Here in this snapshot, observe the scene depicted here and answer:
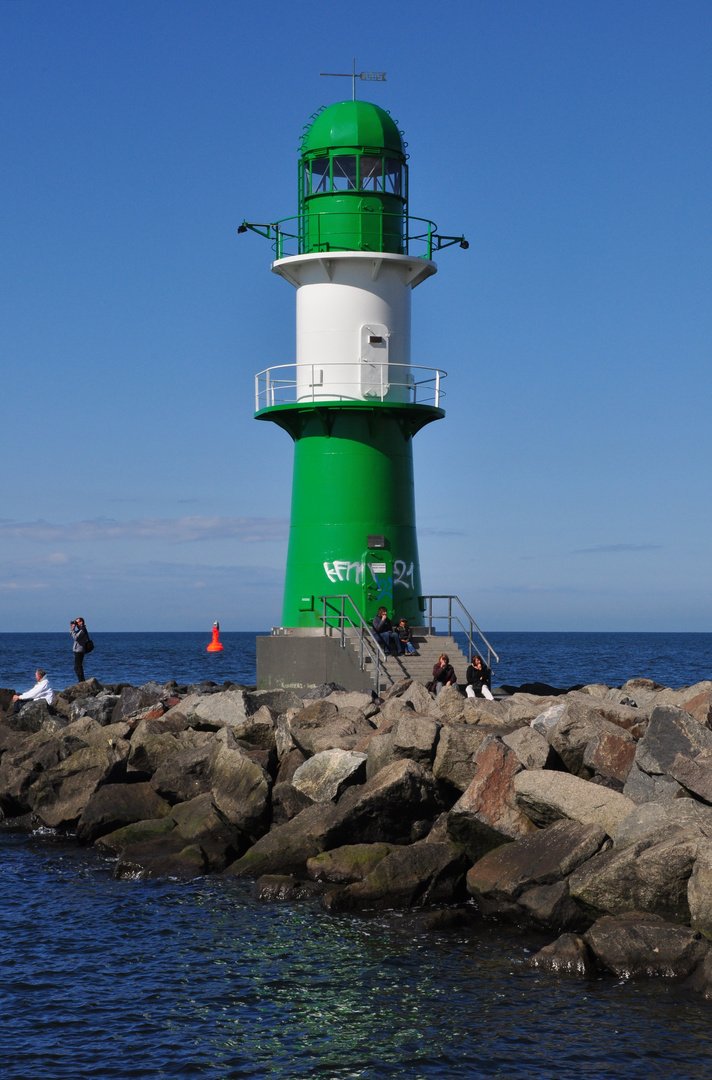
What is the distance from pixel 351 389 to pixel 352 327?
1.25 metres

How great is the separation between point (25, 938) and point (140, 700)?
1035 cm

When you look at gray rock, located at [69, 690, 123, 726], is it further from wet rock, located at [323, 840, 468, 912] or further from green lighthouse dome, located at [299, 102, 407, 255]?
wet rock, located at [323, 840, 468, 912]

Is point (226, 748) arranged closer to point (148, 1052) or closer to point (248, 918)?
point (248, 918)

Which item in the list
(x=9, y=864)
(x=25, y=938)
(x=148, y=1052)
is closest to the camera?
(x=148, y=1052)

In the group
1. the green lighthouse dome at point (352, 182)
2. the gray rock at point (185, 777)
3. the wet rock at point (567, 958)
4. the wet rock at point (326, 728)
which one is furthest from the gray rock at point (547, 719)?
the green lighthouse dome at point (352, 182)

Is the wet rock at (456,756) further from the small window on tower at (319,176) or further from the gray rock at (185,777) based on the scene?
the small window on tower at (319,176)

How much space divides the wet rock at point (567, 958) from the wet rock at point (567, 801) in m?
1.58

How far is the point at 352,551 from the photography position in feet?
73.4

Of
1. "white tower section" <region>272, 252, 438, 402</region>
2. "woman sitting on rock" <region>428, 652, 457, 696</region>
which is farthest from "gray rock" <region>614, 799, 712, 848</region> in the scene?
"white tower section" <region>272, 252, 438, 402</region>

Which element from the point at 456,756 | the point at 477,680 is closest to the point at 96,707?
the point at 477,680

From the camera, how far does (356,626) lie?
2188cm

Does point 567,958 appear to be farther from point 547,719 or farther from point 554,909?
point 547,719

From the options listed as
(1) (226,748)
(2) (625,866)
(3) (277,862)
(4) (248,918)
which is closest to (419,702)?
(1) (226,748)

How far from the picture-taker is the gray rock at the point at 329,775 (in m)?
14.3
